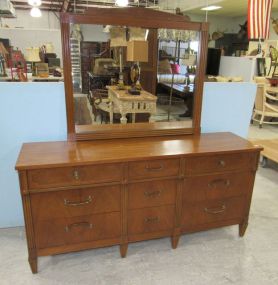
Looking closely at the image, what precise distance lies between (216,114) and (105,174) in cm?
117

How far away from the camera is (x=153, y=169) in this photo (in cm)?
165

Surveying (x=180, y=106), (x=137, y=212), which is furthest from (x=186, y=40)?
(x=137, y=212)

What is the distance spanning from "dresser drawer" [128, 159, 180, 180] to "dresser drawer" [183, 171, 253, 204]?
0.14 meters

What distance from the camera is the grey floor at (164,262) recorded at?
5.40 ft

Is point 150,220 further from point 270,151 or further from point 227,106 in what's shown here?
point 270,151

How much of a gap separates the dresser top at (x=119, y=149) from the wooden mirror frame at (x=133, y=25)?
0.06m

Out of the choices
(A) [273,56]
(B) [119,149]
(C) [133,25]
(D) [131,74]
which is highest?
(C) [133,25]

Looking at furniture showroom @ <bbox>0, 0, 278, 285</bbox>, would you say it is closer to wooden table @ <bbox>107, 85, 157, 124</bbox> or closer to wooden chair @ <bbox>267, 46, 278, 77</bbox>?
wooden table @ <bbox>107, 85, 157, 124</bbox>

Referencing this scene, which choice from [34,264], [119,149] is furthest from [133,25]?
[34,264]

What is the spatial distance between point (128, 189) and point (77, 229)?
0.39 meters

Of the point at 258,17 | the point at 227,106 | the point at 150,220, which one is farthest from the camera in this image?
the point at 258,17

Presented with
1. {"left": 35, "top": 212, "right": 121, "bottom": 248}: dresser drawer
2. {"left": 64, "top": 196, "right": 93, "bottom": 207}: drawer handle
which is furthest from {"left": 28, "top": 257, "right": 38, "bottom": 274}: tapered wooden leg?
{"left": 64, "top": 196, "right": 93, "bottom": 207}: drawer handle

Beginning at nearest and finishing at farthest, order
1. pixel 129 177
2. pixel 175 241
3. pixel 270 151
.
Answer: pixel 129 177 → pixel 175 241 → pixel 270 151

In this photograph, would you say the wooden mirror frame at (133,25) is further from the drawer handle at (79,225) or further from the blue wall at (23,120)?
the drawer handle at (79,225)
